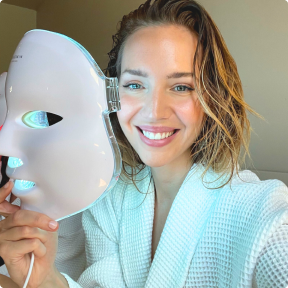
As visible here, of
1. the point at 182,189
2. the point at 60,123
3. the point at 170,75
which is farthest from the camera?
the point at 182,189

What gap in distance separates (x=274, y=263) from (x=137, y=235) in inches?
14.3

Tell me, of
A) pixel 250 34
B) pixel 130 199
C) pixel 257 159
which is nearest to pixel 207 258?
pixel 130 199

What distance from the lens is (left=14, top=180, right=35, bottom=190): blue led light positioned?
0.44 m

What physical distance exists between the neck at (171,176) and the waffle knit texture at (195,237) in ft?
0.12

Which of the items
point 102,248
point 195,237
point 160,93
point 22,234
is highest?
point 160,93

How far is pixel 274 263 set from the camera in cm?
50

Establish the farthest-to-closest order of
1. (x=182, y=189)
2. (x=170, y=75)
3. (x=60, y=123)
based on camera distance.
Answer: (x=182, y=189) → (x=170, y=75) → (x=60, y=123)

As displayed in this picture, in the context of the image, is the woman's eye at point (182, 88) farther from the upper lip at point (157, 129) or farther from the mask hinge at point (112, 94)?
the mask hinge at point (112, 94)

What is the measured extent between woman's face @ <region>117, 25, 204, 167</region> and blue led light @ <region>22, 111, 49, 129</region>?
26 centimetres

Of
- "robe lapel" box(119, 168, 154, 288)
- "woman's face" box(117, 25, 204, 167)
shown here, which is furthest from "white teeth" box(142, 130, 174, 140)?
"robe lapel" box(119, 168, 154, 288)

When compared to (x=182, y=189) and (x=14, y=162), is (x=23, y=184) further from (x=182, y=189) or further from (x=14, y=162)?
(x=182, y=189)

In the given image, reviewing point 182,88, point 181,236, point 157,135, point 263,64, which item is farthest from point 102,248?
point 263,64

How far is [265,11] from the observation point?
804mm

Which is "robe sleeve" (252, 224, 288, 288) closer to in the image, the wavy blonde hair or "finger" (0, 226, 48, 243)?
the wavy blonde hair
